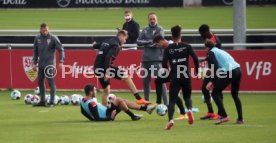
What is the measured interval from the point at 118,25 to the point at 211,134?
28.9 meters

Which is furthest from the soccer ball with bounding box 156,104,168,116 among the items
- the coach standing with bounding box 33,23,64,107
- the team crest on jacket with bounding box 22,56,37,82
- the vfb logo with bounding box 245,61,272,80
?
the team crest on jacket with bounding box 22,56,37,82

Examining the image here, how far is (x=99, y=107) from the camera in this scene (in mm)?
19781

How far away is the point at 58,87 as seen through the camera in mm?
28141

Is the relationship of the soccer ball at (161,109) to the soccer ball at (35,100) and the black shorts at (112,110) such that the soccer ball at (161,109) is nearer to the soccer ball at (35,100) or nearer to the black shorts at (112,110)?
the black shorts at (112,110)

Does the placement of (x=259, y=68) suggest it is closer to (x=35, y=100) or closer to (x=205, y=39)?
(x=35, y=100)

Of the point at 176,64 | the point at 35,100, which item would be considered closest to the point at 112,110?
the point at 176,64

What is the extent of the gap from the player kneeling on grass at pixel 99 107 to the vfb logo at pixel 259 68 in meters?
7.36

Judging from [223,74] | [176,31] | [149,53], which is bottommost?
[223,74]

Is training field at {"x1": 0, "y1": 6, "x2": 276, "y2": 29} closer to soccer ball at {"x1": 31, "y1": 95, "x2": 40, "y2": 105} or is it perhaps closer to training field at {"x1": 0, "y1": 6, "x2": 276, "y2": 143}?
training field at {"x1": 0, "y1": 6, "x2": 276, "y2": 143}

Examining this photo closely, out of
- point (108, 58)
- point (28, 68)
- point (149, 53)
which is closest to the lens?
point (108, 58)

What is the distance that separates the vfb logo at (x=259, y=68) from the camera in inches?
1054

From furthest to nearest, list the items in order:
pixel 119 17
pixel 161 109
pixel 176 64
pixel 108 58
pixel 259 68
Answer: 1. pixel 119 17
2. pixel 259 68
3. pixel 108 58
4. pixel 161 109
5. pixel 176 64

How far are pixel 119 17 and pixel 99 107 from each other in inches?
1202

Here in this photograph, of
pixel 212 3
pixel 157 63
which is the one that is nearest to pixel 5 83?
pixel 157 63
